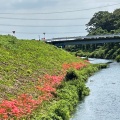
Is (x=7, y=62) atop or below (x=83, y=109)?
atop

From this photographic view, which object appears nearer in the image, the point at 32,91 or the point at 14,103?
the point at 14,103

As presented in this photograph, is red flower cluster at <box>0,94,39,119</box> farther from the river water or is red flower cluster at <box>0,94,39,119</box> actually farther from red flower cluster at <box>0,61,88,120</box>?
the river water

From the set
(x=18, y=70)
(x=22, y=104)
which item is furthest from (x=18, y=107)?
(x=18, y=70)

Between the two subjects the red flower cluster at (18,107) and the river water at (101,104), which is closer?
the red flower cluster at (18,107)

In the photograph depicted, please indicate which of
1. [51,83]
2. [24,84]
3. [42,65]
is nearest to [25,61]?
[42,65]

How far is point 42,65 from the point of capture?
210 feet

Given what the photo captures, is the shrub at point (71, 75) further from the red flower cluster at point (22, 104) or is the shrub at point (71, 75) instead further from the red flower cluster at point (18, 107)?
the red flower cluster at point (18, 107)

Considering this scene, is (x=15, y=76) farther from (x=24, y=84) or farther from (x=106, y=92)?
(x=106, y=92)

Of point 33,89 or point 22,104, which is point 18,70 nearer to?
point 33,89

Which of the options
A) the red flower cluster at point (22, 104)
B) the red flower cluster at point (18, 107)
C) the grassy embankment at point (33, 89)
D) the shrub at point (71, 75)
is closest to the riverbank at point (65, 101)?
the grassy embankment at point (33, 89)

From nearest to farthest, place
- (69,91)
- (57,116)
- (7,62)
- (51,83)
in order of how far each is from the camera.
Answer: (57,116), (69,91), (51,83), (7,62)

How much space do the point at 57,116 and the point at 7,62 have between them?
23.5m

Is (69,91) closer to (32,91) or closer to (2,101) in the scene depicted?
(32,91)

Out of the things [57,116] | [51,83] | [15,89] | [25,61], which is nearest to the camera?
[57,116]
